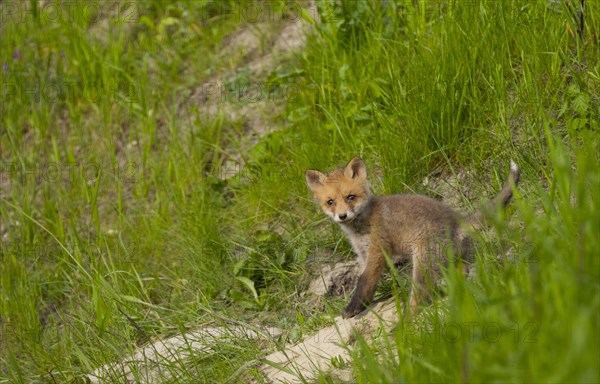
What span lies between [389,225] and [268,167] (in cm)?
175

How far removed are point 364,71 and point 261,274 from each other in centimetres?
181

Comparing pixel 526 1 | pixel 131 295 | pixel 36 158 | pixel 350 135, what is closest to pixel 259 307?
pixel 131 295

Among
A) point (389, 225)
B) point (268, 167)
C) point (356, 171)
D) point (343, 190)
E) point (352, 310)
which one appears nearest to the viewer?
point (352, 310)

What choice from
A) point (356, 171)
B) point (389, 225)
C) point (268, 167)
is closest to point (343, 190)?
point (356, 171)

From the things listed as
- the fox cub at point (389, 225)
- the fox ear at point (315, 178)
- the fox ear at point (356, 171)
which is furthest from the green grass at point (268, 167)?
the fox ear at point (315, 178)

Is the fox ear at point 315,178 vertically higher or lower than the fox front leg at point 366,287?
higher

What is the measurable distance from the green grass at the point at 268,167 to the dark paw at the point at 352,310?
25cm

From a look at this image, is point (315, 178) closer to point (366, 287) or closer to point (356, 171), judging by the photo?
point (356, 171)

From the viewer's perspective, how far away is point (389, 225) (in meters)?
5.15

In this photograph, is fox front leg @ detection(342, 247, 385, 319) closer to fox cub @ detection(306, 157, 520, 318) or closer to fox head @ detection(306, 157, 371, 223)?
fox cub @ detection(306, 157, 520, 318)

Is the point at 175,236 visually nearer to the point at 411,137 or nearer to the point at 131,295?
the point at 131,295

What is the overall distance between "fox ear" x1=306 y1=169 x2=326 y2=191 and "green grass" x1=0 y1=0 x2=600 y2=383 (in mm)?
503

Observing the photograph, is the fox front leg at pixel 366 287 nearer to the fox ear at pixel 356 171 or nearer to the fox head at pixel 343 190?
the fox head at pixel 343 190

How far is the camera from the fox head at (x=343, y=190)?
17.3ft
